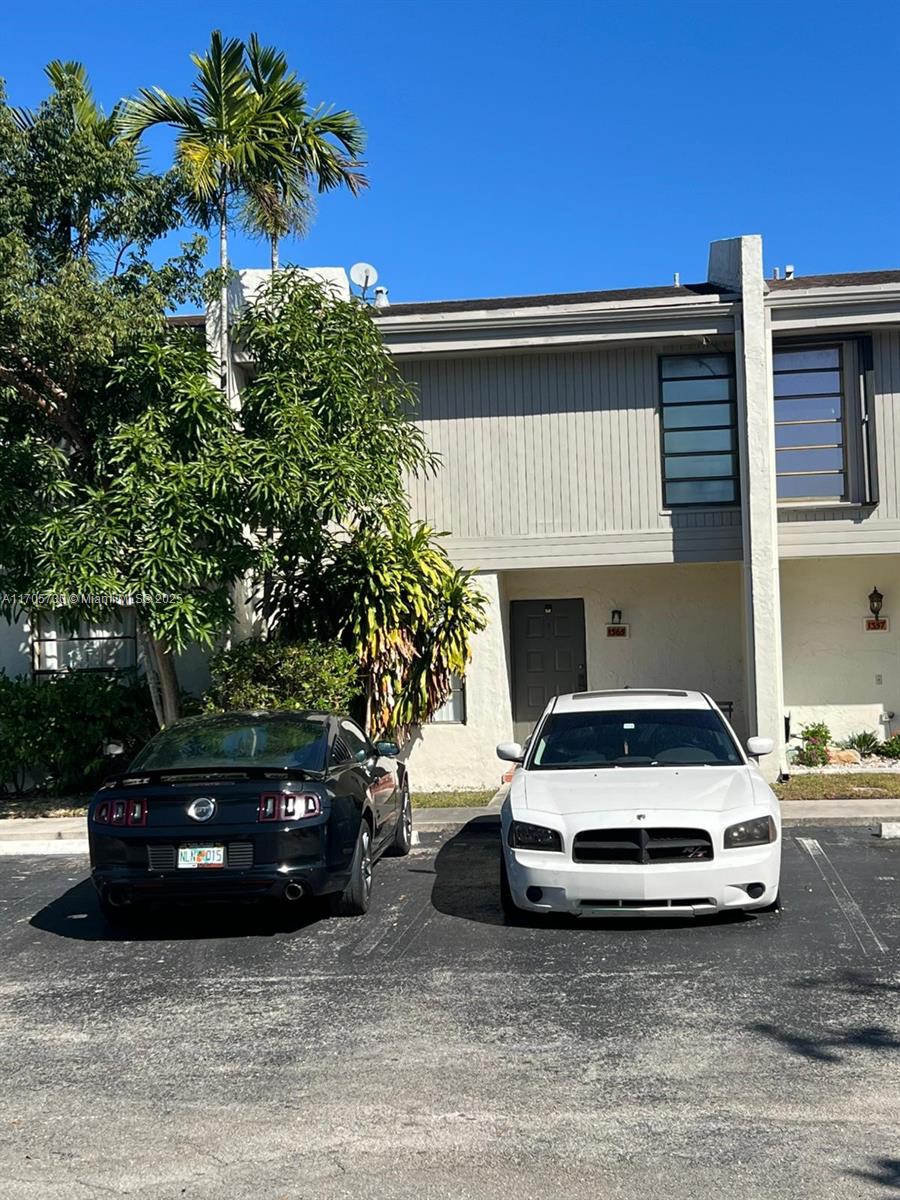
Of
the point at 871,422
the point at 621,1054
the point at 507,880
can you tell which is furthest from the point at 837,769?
the point at 621,1054

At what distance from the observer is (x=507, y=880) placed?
7605mm

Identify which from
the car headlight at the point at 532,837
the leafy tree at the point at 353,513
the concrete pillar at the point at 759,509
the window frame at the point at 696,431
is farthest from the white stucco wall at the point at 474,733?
the car headlight at the point at 532,837

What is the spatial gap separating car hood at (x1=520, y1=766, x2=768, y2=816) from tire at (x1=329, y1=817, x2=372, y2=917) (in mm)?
1122

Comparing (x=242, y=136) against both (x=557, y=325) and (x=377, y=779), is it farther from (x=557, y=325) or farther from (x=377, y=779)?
(x=377, y=779)

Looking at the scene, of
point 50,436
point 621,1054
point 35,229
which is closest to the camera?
point 621,1054

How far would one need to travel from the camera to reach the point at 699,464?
14883mm

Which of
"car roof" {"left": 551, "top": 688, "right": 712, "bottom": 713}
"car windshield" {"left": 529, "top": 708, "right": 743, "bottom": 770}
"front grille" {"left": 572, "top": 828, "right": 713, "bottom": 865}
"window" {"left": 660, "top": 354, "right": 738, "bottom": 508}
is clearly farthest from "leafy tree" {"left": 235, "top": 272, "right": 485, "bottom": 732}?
"front grille" {"left": 572, "top": 828, "right": 713, "bottom": 865}

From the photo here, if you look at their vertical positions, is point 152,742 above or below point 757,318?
below

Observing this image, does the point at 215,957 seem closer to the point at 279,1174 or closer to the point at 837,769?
the point at 279,1174

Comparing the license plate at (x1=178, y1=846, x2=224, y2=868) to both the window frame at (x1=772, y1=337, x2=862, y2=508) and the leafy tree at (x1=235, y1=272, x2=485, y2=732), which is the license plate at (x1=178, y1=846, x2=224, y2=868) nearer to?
the leafy tree at (x1=235, y1=272, x2=485, y2=732)

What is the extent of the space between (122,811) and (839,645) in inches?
431

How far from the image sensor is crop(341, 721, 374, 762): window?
8938mm

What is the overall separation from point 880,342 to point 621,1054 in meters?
11.7

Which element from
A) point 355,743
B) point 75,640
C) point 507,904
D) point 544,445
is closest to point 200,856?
point 507,904
